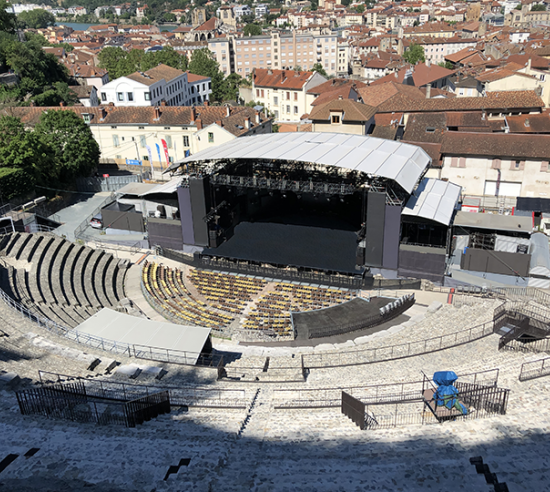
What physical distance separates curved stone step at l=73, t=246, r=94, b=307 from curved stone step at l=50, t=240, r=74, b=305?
2.50 feet

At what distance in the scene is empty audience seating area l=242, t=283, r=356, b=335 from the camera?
2747cm

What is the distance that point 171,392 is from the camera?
19.2m

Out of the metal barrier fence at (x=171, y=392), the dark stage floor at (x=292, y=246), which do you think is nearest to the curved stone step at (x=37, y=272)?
the metal barrier fence at (x=171, y=392)

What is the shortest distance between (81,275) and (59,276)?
66.7 inches

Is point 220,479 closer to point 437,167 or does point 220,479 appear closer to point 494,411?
point 494,411

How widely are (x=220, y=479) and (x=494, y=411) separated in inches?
375

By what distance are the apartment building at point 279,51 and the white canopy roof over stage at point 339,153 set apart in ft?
295

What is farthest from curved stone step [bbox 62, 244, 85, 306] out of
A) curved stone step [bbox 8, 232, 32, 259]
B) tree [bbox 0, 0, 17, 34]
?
tree [bbox 0, 0, 17, 34]

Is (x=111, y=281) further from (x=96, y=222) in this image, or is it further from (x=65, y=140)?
(x=65, y=140)

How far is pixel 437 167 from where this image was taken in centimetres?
4225

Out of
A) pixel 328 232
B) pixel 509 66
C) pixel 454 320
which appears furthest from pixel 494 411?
pixel 509 66

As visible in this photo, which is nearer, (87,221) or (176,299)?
(176,299)

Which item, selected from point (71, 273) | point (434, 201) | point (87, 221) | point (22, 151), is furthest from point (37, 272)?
point (434, 201)

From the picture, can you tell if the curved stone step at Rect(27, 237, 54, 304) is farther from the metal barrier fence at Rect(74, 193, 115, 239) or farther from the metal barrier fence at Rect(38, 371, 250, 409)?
the metal barrier fence at Rect(38, 371, 250, 409)
